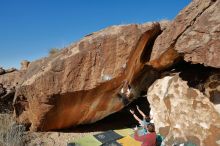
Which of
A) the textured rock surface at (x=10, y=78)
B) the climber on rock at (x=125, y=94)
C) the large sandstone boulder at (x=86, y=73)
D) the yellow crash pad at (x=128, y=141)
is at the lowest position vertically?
the yellow crash pad at (x=128, y=141)

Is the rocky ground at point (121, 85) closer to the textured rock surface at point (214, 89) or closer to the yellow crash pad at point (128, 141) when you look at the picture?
the textured rock surface at point (214, 89)

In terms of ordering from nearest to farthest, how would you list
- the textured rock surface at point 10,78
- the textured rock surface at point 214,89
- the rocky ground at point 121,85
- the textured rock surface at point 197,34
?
the textured rock surface at point 197,34 → the textured rock surface at point 214,89 → the rocky ground at point 121,85 → the textured rock surface at point 10,78

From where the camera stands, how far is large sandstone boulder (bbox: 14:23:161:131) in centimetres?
767

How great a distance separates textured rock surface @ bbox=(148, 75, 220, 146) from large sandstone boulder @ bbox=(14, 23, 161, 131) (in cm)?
98

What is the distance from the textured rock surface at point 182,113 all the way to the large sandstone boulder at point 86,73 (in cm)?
98

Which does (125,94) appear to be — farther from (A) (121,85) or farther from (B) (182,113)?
(B) (182,113)

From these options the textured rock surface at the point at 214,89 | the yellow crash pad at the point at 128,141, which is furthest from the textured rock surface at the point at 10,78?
Answer: the textured rock surface at the point at 214,89

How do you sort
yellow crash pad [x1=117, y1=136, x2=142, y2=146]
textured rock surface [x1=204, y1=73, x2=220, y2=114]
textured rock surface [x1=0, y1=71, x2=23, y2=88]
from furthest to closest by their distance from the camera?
textured rock surface [x1=0, y1=71, x2=23, y2=88], yellow crash pad [x1=117, y1=136, x2=142, y2=146], textured rock surface [x1=204, y1=73, x2=220, y2=114]

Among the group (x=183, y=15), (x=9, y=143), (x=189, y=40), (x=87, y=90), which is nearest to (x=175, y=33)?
(x=183, y=15)

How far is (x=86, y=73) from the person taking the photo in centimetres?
770

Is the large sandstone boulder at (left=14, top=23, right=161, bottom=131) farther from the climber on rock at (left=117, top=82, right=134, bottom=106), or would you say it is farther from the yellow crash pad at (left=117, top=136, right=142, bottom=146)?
the yellow crash pad at (left=117, top=136, right=142, bottom=146)

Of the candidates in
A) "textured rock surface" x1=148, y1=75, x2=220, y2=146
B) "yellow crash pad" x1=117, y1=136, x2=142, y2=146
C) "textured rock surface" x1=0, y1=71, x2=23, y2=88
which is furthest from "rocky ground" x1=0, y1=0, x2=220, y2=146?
"textured rock surface" x1=0, y1=71, x2=23, y2=88

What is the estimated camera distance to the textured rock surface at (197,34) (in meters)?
5.62

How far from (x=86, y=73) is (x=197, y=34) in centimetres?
278
